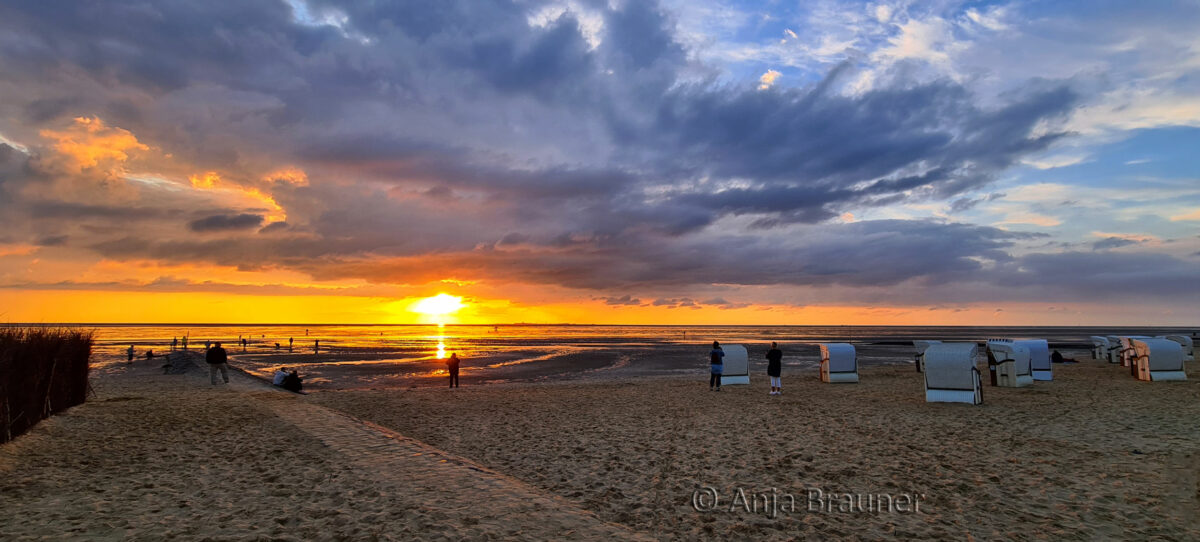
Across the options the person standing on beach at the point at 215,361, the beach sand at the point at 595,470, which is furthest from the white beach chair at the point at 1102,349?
the person standing on beach at the point at 215,361

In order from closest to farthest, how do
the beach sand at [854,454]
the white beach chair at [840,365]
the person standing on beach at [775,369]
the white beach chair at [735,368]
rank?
the beach sand at [854,454] → the person standing on beach at [775,369] → the white beach chair at [735,368] → the white beach chair at [840,365]

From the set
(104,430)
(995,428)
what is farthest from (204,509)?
(995,428)

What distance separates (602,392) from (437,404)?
Answer: 7.15 metres

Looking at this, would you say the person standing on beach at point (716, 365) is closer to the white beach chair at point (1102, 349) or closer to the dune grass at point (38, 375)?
Answer: the dune grass at point (38, 375)

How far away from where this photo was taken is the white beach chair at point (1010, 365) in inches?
937

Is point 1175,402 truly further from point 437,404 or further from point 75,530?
point 75,530

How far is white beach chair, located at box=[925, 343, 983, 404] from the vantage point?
61.8 ft

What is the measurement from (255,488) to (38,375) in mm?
8760

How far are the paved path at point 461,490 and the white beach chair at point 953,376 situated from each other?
15822mm

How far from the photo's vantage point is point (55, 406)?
48.6 ft

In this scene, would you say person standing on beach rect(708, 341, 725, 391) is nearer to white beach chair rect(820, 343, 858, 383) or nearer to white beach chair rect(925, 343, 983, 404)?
white beach chair rect(820, 343, 858, 383)

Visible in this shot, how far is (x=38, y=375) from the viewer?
13398mm

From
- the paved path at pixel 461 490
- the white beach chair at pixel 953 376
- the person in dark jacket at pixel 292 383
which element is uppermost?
the white beach chair at pixel 953 376

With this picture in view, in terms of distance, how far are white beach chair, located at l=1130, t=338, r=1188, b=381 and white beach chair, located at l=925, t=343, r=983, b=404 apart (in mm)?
13827
